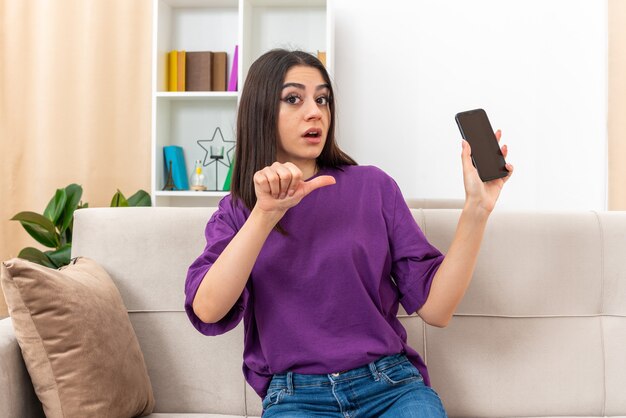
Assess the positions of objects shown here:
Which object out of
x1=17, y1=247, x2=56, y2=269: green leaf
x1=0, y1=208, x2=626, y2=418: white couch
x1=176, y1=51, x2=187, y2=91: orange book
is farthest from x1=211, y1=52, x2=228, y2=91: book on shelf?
x1=0, y1=208, x2=626, y2=418: white couch

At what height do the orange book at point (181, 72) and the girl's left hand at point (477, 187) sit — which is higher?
the orange book at point (181, 72)

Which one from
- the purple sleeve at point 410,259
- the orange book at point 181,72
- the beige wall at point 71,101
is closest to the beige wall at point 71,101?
the beige wall at point 71,101

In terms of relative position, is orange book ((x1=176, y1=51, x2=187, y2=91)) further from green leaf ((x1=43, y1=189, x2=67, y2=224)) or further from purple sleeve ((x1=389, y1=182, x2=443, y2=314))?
purple sleeve ((x1=389, y1=182, x2=443, y2=314))

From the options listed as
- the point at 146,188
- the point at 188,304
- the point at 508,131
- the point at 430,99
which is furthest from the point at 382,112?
the point at 188,304

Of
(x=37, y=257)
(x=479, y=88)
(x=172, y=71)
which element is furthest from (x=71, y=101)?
(x=479, y=88)

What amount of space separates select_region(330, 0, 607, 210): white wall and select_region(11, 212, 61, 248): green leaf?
4.75 feet

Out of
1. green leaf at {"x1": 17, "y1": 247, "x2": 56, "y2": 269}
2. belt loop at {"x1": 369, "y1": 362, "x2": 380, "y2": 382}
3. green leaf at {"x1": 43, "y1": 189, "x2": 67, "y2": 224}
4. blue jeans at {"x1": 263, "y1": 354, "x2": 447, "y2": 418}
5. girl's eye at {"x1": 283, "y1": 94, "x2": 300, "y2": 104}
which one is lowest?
blue jeans at {"x1": 263, "y1": 354, "x2": 447, "y2": 418}

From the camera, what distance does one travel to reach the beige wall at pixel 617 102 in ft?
10.5

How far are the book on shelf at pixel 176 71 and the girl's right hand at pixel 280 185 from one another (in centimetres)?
225

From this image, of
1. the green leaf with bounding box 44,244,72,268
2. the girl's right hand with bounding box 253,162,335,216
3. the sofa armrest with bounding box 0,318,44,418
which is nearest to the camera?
the girl's right hand with bounding box 253,162,335,216

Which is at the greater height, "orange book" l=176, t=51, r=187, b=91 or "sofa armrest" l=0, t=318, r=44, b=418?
"orange book" l=176, t=51, r=187, b=91

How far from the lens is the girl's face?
54.5 inches

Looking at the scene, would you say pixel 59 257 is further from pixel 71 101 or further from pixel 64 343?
pixel 64 343

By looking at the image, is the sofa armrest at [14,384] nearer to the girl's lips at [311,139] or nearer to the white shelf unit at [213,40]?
the girl's lips at [311,139]
